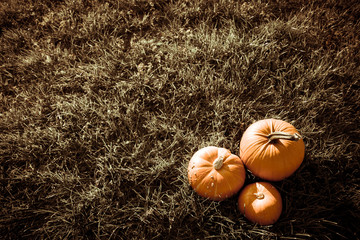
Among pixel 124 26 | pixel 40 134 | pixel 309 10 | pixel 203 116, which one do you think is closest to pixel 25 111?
pixel 40 134

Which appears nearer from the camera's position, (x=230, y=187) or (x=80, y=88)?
(x=230, y=187)

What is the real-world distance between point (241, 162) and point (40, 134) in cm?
257

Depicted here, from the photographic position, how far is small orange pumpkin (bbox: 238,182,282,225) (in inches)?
76.9

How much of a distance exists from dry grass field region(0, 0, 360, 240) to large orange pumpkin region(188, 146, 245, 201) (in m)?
0.21

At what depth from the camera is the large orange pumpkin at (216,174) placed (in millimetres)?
2061

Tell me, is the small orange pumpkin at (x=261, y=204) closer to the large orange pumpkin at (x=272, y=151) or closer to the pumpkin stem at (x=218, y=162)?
the large orange pumpkin at (x=272, y=151)

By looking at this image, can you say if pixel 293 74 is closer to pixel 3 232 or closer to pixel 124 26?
pixel 124 26

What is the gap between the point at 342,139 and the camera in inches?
102

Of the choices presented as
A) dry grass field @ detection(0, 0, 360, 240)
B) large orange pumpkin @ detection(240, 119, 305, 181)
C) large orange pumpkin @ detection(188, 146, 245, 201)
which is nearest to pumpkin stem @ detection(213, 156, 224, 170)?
large orange pumpkin @ detection(188, 146, 245, 201)

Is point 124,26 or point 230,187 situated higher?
point 124,26

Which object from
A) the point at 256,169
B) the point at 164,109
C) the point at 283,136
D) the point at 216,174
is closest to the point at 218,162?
the point at 216,174

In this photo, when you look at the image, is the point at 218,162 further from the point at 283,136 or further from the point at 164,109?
the point at 164,109

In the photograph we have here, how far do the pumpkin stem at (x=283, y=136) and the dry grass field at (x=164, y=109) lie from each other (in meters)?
0.56

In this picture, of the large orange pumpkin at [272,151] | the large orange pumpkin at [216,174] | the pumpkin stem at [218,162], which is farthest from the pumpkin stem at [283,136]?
the pumpkin stem at [218,162]
